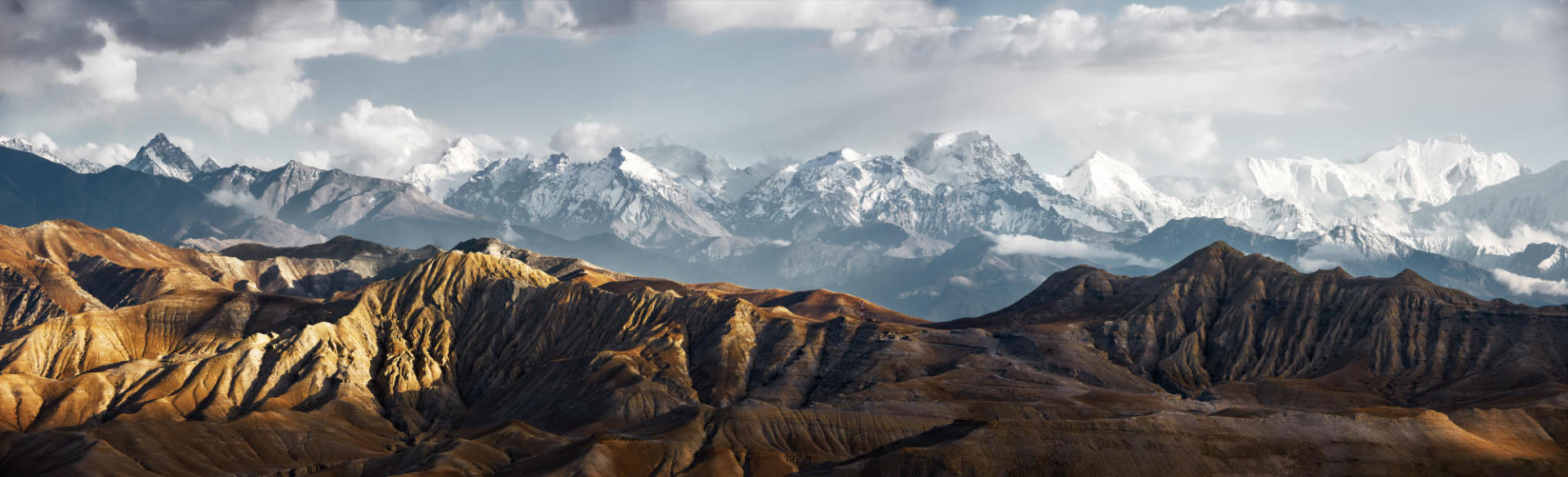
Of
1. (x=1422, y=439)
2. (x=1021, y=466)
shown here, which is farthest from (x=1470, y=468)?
(x=1021, y=466)

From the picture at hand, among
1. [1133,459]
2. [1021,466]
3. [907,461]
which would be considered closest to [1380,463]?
[1133,459]

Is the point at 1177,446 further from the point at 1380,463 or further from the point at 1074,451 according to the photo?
the point at 1380,463

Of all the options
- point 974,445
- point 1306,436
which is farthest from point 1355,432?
point 974,445

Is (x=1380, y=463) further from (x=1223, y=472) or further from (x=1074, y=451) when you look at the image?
(x=1074, y=451)

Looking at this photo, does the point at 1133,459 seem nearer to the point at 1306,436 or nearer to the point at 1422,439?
the point at 1306,436

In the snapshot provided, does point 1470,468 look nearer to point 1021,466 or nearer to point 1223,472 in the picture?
point 1223,472
